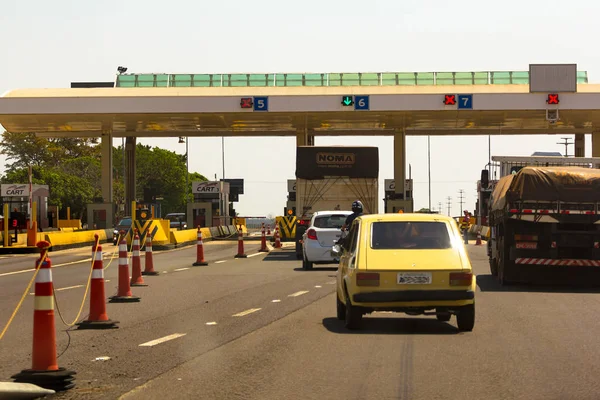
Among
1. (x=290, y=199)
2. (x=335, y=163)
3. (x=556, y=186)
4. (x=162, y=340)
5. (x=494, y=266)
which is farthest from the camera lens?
(x=290, y=199)

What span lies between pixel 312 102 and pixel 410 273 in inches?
1567

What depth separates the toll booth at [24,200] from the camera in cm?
6725

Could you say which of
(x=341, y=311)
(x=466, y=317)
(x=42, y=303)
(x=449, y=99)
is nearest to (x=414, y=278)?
(x=466, y=317)

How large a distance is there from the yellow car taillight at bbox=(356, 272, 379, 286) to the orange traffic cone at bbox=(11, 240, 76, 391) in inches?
173

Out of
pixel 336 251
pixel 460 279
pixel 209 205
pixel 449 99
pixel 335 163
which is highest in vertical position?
pixel 449 99

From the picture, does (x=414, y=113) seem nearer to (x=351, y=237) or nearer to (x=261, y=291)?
(x=261, y=291)

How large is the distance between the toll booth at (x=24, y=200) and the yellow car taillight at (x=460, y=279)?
2158 inches

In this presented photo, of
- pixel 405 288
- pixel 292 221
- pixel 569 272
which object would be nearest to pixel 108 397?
pixel 405 288

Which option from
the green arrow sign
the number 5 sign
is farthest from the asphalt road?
the number 5 sign

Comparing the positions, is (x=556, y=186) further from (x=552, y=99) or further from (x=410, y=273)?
(x=552, y=99)

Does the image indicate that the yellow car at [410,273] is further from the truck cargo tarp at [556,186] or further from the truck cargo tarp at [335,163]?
the truck cargo tarp at [335,163]

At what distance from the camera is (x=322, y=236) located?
26.2 meters

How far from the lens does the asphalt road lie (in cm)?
882

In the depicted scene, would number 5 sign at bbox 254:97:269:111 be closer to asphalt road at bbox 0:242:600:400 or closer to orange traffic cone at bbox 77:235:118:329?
asphalt road at bbox 0:242:600:400
